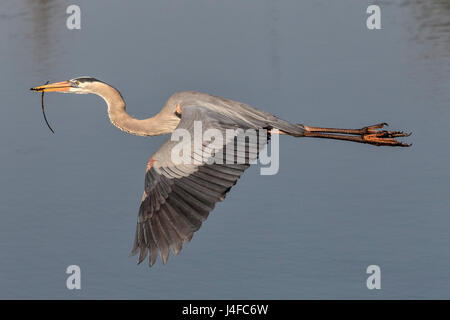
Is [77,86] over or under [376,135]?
→ over

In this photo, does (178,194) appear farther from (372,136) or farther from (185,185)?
(372,136)

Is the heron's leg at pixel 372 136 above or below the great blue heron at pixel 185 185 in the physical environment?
above

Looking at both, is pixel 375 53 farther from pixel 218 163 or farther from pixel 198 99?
pixel 218 163

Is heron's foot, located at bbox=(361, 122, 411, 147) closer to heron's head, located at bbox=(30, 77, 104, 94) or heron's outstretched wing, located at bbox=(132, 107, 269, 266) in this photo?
heron's outstretched wing, located at bbox=(132, 107, 269, 266)

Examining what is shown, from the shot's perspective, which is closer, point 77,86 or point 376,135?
point 77,86

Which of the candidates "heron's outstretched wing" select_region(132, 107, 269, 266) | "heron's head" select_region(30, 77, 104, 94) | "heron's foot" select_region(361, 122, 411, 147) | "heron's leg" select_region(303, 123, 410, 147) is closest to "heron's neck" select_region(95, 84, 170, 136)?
"heron's head" select_region(30, 77, 104, 94)

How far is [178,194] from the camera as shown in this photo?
246 inches

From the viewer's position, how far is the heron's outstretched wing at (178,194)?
608 centimetres

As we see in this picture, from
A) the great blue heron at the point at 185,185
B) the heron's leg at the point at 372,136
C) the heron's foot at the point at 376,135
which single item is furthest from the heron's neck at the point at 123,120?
the heron's foot at the point at 376,135

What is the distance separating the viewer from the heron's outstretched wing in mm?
6078

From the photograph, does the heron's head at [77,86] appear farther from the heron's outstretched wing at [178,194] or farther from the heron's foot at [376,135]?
the heron's foot at [376,135]

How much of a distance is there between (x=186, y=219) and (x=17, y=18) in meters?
7.91

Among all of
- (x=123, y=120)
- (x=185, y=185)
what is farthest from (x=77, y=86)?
(x=185, y=185)

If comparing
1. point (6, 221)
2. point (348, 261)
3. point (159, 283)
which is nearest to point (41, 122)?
point (6, 221)
